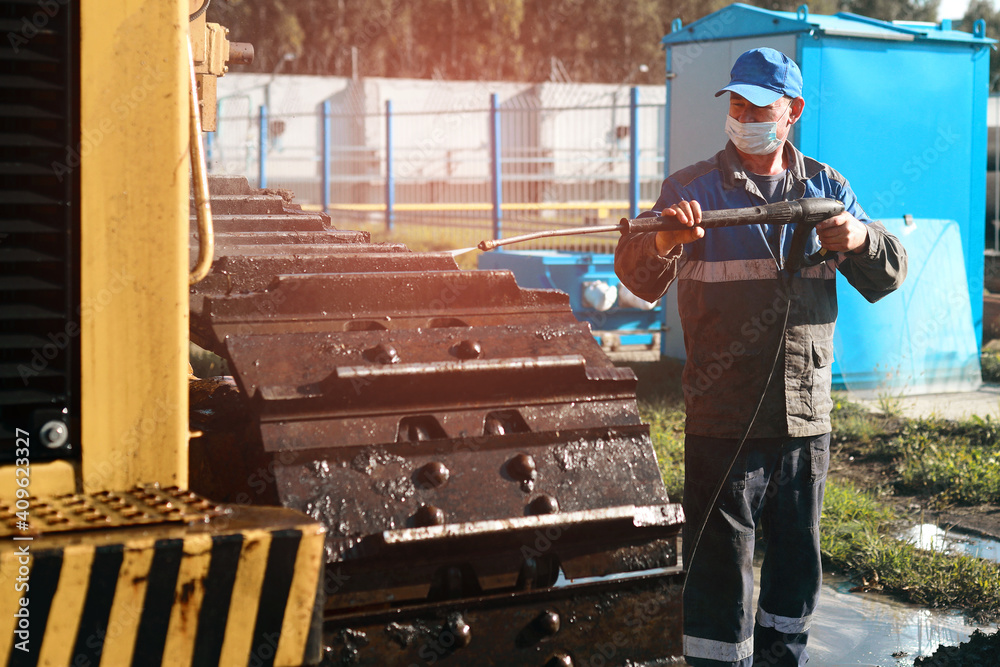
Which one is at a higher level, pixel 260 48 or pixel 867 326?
pixel 260 48

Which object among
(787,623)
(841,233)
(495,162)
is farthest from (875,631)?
(495,162)

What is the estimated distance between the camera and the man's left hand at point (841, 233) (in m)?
3.04

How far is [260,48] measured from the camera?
44.6 metres

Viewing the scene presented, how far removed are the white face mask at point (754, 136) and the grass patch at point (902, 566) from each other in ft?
6.52

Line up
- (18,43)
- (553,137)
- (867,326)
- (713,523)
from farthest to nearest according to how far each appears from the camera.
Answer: (553,137)
(867,326)
(713,523)
(18,43)

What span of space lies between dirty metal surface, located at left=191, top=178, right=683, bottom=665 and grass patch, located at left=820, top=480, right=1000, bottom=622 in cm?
221

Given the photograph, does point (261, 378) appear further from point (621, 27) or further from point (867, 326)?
point (621, 27)

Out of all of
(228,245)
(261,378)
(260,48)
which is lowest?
(261,378)

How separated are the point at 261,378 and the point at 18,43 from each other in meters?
0.76

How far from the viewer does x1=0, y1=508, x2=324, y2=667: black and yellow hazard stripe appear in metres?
1.74

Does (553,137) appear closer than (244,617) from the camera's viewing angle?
No

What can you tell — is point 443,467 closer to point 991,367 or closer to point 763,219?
point 763,219

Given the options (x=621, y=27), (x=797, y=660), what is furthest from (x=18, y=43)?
(x=621, y=27)

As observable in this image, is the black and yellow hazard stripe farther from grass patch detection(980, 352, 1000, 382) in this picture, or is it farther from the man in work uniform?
grass patch detection(980, 352, 1000, 382)
